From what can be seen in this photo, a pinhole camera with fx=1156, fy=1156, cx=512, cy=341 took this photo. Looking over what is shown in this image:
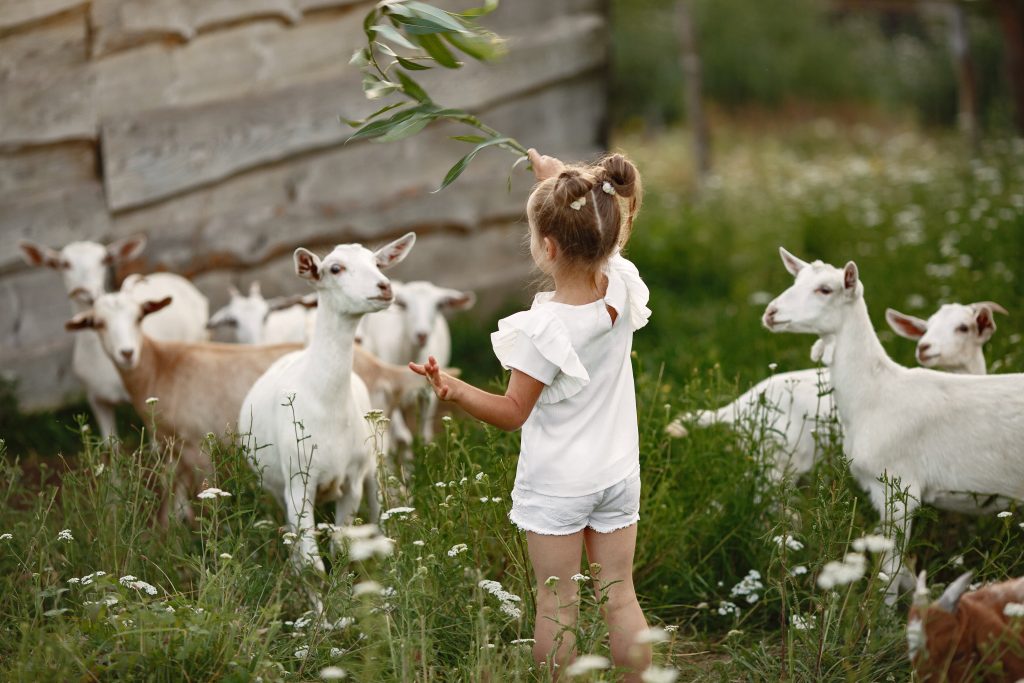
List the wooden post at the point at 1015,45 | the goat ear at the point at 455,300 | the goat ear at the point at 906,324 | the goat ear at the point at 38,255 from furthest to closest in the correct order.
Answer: the wooden post at the point at 1015,45 < the goat ear at the point at 455,300 < the goat ear at the point at 38,255 < the goat ear at the point at 906,324

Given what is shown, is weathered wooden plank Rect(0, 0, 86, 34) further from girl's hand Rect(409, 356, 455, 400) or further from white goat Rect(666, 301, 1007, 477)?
girl's hand Rect(409, 356, 455, 400)

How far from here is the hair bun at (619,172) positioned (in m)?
3.54

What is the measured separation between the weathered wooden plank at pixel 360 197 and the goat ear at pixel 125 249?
20.5 inches

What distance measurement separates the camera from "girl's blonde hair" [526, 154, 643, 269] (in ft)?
11.4

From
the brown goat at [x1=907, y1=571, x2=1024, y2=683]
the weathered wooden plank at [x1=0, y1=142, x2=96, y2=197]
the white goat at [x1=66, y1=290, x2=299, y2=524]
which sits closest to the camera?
the brown goat at [x1=907, y1=571, x2=1024, y2=683]

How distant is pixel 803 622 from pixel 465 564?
113cm

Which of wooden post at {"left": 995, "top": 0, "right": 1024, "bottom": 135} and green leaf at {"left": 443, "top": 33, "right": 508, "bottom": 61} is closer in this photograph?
green leaf at {"left": 443, "top": 33, "right": 508, "bottom": 61}

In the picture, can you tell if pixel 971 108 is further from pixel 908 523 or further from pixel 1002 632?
pixel 1002 632

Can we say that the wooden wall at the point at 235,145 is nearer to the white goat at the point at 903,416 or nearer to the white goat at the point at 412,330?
the white goat at the point at 412,330

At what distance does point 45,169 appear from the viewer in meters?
7.25

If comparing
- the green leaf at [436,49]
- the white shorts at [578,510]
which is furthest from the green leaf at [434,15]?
the white shorts at [578,510]

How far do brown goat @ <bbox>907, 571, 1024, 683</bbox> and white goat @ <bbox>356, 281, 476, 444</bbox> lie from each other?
340 cm

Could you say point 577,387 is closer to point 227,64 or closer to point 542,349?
point 542,349

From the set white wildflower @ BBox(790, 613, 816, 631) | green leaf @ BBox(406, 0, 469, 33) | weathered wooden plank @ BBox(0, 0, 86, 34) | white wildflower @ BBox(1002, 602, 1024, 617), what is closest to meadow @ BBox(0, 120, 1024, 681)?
white wildflower @ BBox(790, 613, 816, 631)
